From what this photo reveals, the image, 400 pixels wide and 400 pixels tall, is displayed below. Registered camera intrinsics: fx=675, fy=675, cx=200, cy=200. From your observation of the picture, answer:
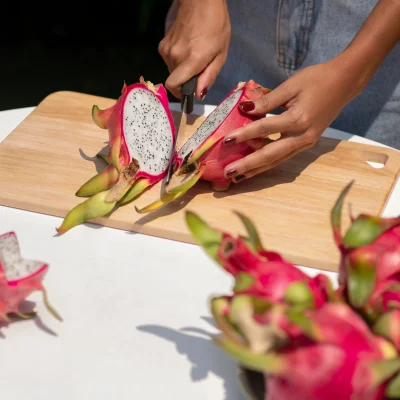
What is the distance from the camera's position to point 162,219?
1.35 metres

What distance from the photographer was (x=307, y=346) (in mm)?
650

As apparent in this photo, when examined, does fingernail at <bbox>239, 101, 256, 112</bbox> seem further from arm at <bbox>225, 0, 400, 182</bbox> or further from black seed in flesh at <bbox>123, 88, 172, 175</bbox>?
black seed in flesh at <bbox>123, 88, 172, 175</bbox>

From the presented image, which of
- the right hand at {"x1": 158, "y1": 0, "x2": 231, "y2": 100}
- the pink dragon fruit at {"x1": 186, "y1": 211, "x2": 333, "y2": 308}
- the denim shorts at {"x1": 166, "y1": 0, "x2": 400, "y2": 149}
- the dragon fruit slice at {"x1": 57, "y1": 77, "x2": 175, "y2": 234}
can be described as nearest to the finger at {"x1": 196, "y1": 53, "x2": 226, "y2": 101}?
the right hand at {"x1": 158, "y1": 0, "x2": 231, "y2": 100}

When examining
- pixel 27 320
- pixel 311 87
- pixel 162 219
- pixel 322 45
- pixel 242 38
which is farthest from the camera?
pixel 242 38

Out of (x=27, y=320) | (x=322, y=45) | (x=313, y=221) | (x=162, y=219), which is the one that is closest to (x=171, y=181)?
(x=162, y=219)

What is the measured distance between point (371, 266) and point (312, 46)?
127 cm

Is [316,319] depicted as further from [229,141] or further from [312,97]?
[312,97]

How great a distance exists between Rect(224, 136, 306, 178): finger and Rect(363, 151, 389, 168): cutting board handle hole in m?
0.24

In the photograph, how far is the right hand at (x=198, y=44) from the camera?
64.9 inches

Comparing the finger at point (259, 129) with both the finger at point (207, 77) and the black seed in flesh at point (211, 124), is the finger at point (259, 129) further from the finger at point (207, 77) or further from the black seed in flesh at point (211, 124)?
the finger at point (207, 77)

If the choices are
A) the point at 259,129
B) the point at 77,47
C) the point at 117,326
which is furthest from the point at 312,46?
the point at 77,47

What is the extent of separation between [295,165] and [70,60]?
300cm

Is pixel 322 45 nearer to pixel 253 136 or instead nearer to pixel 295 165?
pixel 295 165

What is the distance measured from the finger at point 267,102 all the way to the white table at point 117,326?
1.07 ft
